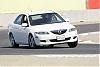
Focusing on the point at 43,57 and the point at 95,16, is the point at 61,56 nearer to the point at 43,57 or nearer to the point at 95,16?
the point at 43,57

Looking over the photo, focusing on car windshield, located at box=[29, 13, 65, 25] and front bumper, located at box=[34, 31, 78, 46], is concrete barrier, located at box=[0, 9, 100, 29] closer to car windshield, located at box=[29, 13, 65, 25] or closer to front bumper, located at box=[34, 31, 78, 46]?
car windshield, located at box=[29, 13, 65, 25]

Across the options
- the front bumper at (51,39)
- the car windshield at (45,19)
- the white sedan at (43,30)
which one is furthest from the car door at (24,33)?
the front bumper at (51,39)

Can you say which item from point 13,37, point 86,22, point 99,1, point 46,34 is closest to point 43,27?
point 46,34

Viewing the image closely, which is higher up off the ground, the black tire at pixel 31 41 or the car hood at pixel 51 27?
the car hood at pixel 51 27

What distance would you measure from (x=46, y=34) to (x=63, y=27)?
681mm

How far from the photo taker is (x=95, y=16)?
41.1 metres

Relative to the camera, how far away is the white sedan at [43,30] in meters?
18.1

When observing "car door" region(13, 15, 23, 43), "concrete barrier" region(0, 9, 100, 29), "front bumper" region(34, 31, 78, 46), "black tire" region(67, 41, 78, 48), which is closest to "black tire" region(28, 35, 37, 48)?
"front bumper" region(34, 31, 78, 46)

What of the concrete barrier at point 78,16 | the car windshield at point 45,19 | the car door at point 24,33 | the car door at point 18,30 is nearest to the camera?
the car windshield at point 45,19

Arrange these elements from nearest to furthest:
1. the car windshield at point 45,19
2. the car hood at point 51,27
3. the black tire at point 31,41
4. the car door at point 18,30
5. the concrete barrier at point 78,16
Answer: the car hood at point 51,27 → the black tire at point 31,41 → the car windshield at point 45,19 → the car door at point 18,30 → the concrete barrier at point 78,16

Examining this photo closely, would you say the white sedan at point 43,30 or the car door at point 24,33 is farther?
the car door at point 24,33

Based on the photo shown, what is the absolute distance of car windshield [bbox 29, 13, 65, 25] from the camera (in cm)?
1920

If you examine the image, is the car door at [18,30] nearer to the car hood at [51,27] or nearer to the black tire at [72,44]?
the car hood at [51,27]

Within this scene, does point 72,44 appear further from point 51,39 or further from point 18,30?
point 18,30
